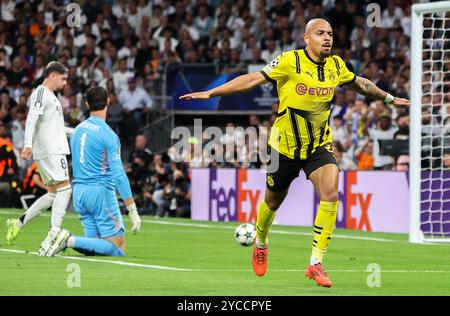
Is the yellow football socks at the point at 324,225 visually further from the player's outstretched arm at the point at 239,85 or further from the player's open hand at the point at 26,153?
the player's open hand at the point at 26,153

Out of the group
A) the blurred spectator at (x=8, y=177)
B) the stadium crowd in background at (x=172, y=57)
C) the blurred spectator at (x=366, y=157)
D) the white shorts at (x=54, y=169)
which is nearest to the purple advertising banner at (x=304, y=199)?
the stadium crowd in background at (x=172, y=57)

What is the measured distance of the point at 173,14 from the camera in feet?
98.5

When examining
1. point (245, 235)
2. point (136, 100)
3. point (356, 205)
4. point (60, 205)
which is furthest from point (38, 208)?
point (136, 100)

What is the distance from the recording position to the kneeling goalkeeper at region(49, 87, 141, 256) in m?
13.0

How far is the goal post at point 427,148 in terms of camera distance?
1664 centimetres

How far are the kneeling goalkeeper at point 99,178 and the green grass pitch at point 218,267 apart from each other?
363mm

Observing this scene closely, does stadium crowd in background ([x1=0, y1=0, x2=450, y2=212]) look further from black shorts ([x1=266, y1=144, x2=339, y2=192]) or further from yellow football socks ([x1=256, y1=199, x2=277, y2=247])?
black shorts ([x1=266, y1=144, x2=339, y2=192])

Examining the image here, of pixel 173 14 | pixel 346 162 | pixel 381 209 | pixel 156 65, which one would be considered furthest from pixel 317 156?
pixel 173 14

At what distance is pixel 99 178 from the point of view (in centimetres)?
1312

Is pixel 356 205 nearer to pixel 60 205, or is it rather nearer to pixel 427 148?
pixel 427 148
